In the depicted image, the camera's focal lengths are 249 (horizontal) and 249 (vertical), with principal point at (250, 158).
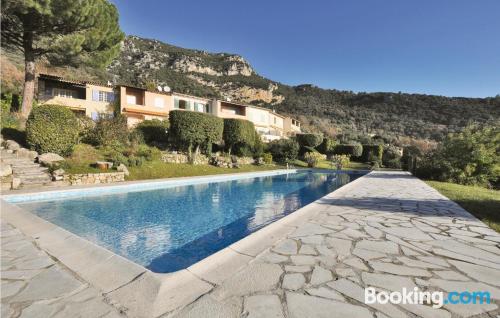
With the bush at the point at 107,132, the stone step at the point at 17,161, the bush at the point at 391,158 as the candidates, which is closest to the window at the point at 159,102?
the bush at the point at 107,132

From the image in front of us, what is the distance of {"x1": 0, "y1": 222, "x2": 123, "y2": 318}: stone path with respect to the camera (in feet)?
7.27

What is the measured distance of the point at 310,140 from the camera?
33469 mm

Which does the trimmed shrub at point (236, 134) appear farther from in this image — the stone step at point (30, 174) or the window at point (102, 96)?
the stone step at point (30, 174)

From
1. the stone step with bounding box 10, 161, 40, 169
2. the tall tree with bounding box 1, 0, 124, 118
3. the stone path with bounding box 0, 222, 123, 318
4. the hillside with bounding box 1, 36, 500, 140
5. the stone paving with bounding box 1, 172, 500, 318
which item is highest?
the hillside with bounding box 1, 36, 500, 140

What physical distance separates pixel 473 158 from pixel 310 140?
2049cm

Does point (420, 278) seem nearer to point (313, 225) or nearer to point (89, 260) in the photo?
point (313, 225)

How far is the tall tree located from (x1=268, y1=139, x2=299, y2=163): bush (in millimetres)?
18248

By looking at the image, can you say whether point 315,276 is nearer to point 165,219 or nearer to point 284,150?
point 165,219

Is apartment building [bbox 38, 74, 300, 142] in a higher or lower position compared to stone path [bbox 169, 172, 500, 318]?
higher

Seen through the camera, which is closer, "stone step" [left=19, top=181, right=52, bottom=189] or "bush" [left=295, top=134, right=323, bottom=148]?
"stone step" [left=19, top=181, right=52, bottom=189]

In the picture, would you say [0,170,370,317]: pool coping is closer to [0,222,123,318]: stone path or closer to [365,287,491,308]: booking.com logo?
[0,222,123,318]: stone path

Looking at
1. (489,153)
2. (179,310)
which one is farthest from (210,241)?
(489,153)

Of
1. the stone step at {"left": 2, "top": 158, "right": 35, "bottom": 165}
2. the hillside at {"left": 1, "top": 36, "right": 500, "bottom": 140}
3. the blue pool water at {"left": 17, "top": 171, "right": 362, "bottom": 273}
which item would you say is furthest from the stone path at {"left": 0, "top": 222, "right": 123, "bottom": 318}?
the hillside at {"left": 1, "top": 36, "right": 500, "bottom": 140}

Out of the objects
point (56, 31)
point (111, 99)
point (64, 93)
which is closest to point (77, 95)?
point (64, 93)
